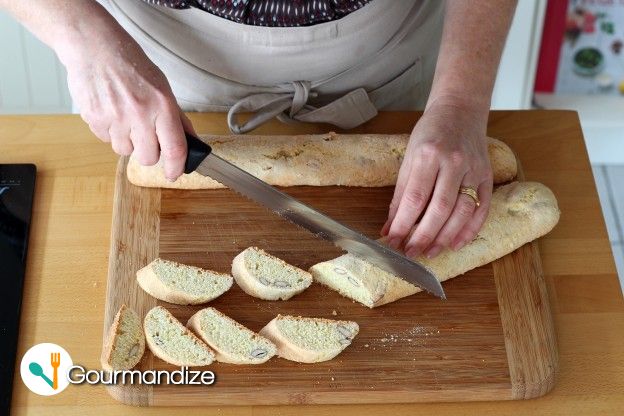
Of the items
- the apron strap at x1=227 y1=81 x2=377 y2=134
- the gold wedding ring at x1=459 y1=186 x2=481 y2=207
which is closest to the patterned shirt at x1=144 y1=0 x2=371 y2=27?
the apron strap at x1=227 y1=81 x2=377 y2=134

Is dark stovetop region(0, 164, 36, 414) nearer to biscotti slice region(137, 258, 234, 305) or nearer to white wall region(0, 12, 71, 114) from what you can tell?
biscotti slice region(137, 258, 234, 305)

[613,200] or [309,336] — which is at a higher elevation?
[309,336]

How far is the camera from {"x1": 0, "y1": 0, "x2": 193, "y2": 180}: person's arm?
4.50ft

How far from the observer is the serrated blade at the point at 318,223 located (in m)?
1.45

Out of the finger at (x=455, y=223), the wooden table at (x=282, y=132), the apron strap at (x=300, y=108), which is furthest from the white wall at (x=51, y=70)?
the finger at (x=455, y=223)

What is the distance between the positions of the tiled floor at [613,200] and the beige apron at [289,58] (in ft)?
4.57

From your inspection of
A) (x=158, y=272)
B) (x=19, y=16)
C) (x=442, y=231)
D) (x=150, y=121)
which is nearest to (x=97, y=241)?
(x=158, y=272)

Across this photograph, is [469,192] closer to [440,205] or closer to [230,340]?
[440,205]

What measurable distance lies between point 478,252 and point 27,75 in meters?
1.65

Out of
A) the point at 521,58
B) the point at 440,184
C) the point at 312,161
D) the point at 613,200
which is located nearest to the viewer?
the point at 440,184

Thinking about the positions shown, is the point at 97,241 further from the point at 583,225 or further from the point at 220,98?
the point at 583,225

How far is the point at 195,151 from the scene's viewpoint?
1.42 metres

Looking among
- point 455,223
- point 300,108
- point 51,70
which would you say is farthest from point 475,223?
point 51,70

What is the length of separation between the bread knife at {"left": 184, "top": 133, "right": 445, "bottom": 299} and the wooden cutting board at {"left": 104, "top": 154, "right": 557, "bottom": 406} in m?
0.04
